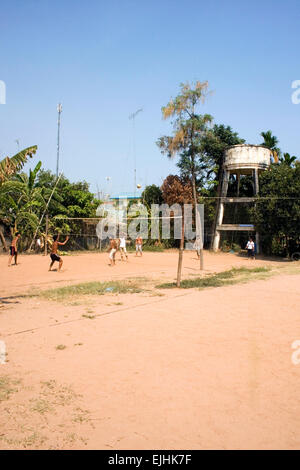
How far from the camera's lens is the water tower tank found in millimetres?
27172

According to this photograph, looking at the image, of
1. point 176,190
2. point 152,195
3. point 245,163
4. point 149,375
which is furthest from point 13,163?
point 152,195

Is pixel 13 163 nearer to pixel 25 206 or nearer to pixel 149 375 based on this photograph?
pixel 149 375

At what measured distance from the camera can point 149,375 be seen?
4797 mm

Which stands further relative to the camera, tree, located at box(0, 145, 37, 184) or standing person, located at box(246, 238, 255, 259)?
standing person, located at box(246, 238, 255, 259)

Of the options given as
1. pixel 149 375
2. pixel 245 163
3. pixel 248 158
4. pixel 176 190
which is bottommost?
pixel 149 375

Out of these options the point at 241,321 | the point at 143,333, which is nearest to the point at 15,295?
the point at 143,333

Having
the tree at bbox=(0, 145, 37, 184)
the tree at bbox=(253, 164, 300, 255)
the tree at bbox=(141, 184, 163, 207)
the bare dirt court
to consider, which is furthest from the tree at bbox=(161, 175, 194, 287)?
the bare dirt court

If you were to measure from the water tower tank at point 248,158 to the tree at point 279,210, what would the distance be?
0.88 m

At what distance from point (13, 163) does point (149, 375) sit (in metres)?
7.06

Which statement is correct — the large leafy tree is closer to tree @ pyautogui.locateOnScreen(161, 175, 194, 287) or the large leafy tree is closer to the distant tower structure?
tree @ pyautogui.locateOnScreen(161, 175, 194, 287)

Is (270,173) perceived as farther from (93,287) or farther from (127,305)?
(127,305)

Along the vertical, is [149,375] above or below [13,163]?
below

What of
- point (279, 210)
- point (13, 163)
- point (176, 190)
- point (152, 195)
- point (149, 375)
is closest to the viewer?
point (149, 375)

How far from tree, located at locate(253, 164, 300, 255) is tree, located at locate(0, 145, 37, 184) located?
16944 millimetres
